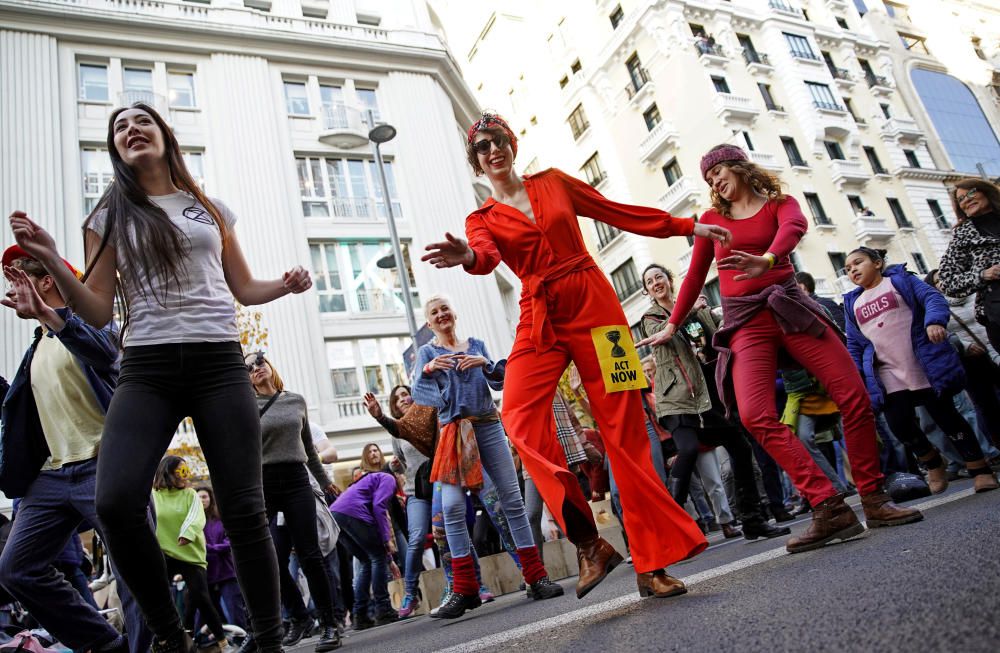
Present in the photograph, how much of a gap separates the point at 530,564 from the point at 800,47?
39499mm

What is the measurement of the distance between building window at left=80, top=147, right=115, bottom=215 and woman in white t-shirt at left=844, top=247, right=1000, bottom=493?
22528 millimetres

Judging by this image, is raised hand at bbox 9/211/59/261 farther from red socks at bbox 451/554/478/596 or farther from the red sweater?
red socks at bbox 451/554/478/596

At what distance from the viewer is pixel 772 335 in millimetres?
3744

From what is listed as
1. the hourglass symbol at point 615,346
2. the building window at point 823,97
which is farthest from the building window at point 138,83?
the building window at point 823,97

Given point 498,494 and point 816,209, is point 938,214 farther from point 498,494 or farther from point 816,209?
point 498,494

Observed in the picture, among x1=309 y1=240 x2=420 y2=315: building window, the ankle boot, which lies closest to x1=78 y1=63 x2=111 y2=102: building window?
x1=309 y1=240 x2=420 y2=315: building window

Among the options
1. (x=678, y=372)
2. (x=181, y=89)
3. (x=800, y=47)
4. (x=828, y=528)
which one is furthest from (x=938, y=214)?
(x=828, y=528)

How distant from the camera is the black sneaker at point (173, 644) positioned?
7.97 ft

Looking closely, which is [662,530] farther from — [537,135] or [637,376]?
[537,135]

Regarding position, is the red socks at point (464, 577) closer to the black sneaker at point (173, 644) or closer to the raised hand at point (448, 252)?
the black sneaker at point (173, 644)

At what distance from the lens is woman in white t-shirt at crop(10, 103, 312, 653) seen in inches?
92.9

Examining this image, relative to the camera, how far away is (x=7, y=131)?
21.4 m

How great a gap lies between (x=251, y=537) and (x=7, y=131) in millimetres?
24262

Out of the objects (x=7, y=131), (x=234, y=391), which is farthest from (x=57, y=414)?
(x=7, y=131)
